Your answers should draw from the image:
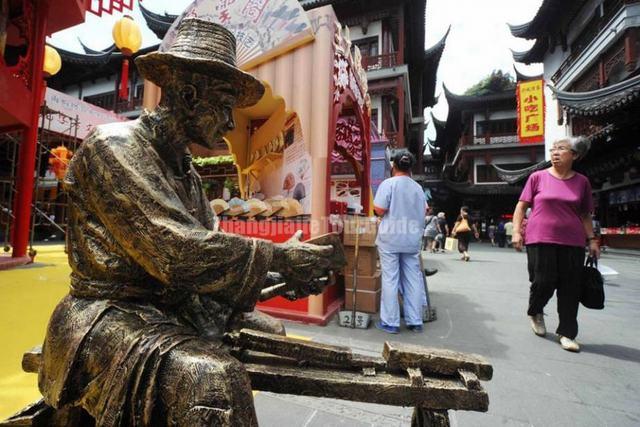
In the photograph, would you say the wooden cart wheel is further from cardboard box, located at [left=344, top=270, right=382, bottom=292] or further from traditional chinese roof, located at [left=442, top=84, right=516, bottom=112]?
traditional chinese roof, located at [left=442, top=84, right=516, bottom=112]

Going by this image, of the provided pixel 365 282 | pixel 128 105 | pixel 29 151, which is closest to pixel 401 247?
pixel 365 282

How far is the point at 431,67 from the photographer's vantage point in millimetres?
20781

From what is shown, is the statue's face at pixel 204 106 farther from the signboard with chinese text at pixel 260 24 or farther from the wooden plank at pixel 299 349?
the signboard with chinese text at pixel 260 24

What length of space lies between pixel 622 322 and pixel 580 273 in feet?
4.82

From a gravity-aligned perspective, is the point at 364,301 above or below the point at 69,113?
below

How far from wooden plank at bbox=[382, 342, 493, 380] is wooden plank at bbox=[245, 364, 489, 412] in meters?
0.03

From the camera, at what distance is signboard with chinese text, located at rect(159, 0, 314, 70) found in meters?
3.15

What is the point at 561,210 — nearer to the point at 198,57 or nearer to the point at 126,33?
the point at 198,57

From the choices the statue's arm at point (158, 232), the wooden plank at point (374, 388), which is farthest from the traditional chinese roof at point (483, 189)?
the statue's arm at point (158, 232)

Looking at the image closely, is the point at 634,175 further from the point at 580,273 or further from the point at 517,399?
the point at 517,399

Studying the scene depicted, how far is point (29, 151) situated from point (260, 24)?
16.0 ft

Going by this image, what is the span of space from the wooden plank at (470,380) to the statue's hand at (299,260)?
0.51 metres

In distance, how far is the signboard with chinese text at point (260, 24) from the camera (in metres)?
3.15

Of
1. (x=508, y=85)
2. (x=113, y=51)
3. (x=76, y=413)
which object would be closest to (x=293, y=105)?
(x=76, y=413)
